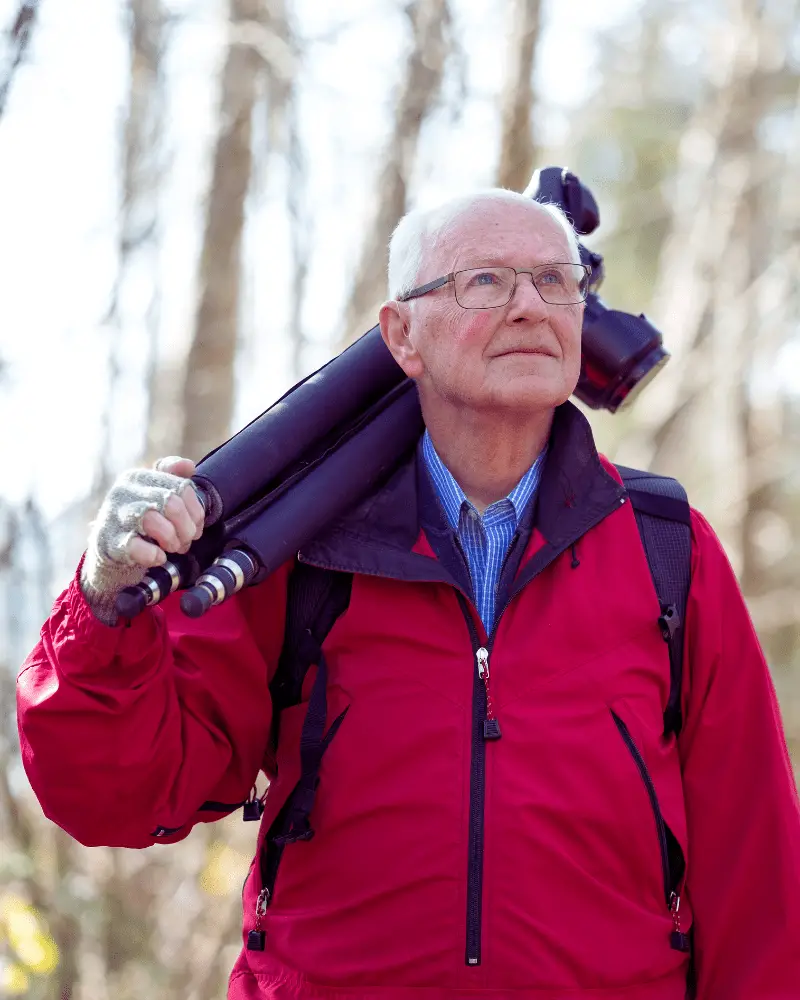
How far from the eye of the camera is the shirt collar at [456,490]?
2906 mm

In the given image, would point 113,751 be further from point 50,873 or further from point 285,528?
point 50,873

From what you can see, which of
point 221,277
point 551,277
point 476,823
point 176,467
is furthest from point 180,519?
point 221,277

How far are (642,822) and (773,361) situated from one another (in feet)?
31.2

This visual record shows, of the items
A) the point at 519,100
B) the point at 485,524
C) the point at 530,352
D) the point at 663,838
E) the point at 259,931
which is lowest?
the point at 259,931

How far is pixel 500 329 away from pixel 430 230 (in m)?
0.37

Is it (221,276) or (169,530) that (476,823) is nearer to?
(169,530)

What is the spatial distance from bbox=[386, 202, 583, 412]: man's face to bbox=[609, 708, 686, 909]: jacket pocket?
0.81 metres

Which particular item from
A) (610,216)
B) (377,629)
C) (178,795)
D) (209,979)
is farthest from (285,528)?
(610,216)

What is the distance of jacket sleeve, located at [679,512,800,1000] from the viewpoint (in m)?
2.51

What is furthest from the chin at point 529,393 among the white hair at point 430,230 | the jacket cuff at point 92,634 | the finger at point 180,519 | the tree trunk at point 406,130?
the tree trunk at point 406,130

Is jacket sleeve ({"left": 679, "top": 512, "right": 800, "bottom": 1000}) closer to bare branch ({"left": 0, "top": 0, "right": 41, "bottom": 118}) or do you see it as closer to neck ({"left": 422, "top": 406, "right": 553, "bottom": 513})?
neck ({"left": 422, "top": 406, "right": 553, "bottom": 513})

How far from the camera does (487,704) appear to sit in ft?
8.18

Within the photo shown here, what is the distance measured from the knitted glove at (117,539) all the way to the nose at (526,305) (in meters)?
0.96

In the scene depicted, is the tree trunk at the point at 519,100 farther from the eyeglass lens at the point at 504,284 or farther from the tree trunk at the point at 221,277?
the eyeglass lens at the point at 504,284
